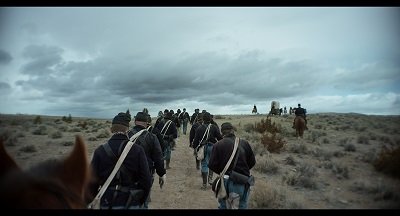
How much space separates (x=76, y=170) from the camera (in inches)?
49.1

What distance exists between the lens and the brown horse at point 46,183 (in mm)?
917

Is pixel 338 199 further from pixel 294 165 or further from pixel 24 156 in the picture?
pixel 24 156

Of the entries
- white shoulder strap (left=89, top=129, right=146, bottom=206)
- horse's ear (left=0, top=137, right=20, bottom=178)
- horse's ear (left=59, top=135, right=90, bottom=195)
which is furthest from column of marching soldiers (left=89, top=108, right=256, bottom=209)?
horse's ear (left=0, top=137, right=20, bottom=178)

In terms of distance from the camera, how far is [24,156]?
11859 mm

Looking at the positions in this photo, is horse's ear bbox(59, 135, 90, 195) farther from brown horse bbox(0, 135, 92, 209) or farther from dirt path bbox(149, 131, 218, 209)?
dirt path bbox(149, 131, 218, 209)

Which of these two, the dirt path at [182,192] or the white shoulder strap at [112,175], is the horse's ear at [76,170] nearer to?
the white shoulder strap at [112,175]

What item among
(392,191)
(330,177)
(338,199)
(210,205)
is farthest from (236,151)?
(330,177)

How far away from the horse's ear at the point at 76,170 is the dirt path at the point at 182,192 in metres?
5.74

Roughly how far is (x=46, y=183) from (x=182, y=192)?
23.4ft

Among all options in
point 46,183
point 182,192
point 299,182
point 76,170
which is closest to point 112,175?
point 76,170

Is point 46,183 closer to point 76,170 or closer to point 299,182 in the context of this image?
point 76,170
